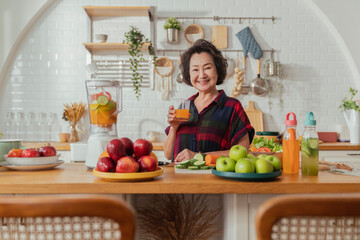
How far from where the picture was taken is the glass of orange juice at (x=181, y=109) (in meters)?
1.98

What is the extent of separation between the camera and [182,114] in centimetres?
208

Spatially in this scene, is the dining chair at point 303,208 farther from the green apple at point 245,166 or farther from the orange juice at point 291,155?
the orange juice at point 291,155

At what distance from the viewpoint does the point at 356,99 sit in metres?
4.31

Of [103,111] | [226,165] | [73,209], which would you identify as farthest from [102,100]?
[73,209]

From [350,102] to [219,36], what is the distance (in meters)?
1.72

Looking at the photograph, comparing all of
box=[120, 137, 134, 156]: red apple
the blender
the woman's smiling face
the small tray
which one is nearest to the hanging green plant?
the woman's smiling face

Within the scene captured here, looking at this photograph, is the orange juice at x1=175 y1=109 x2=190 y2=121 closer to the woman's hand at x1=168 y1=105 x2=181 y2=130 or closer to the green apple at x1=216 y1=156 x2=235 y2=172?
the woman's hand at x1=168 y1=105 x2=181 y2=130

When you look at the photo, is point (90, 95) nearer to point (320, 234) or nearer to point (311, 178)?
point (311, 178)

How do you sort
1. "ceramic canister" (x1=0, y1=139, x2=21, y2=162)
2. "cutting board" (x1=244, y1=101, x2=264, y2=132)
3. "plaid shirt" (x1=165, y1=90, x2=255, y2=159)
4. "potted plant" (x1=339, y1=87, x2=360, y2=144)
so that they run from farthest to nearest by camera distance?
"cutting board" (x1=244, y1=101, x2=264, y2=132) → "potted plant" (x1=339, y1=87, x2=360, y2=144) → "plaid shirt" (x1=165, y1=90, x2=255, y2=159) → "ceramic canister" (x1=0, y1=139, x2=21, y2=162)

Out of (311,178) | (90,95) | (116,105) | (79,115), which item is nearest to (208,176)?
(311,178)

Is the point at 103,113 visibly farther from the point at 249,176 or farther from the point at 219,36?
the point at 219,36

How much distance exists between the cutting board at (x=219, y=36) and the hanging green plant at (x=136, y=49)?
805mm

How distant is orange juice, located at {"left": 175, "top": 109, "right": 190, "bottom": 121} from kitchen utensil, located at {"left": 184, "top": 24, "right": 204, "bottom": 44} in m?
2.45

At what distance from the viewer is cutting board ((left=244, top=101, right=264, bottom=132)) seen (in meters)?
4.26
